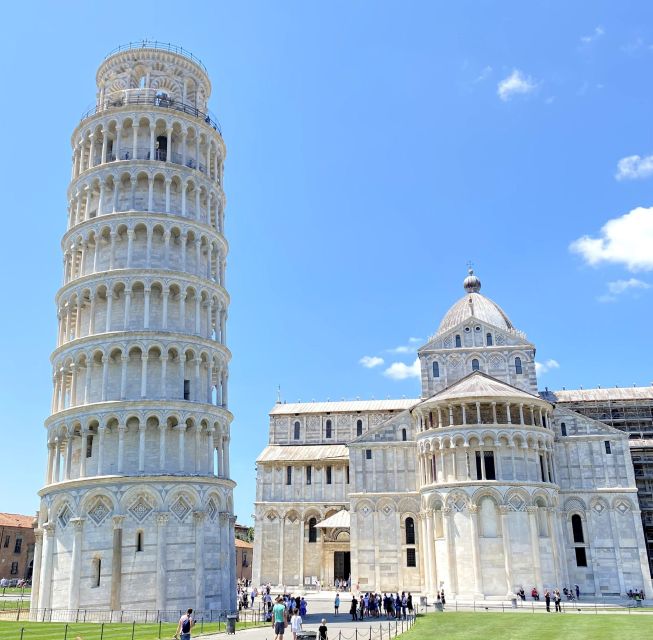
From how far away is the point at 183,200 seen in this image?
41625mm

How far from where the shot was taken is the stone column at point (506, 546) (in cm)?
4631

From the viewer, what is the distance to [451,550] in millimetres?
48250

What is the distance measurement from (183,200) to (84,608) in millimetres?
23550

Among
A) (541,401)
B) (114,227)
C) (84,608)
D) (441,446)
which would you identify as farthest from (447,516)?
(114,227)

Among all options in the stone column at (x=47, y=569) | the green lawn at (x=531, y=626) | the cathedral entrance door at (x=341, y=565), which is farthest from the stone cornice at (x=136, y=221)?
the cathedral entrance door at (x=341, y=565)

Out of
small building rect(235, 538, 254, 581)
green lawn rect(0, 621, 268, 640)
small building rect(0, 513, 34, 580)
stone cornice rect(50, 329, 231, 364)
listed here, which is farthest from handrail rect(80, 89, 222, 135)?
small building rect(235, 538, 254, 581)

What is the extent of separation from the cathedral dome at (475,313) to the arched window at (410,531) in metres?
18.7

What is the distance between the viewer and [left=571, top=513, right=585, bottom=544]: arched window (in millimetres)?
53219

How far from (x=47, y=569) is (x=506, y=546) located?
98.7 feet

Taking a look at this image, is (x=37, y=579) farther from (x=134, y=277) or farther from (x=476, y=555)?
(x=476, y=555)

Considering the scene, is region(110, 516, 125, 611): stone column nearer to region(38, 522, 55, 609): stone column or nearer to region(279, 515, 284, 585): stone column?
region(38, 522, 55, 609): stone column

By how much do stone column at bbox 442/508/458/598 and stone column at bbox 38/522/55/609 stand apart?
88.7 feet

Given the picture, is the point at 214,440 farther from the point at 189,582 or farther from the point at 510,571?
the point at 510,571

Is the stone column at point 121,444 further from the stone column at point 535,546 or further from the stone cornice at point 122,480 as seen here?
the stone column at point 535,546
